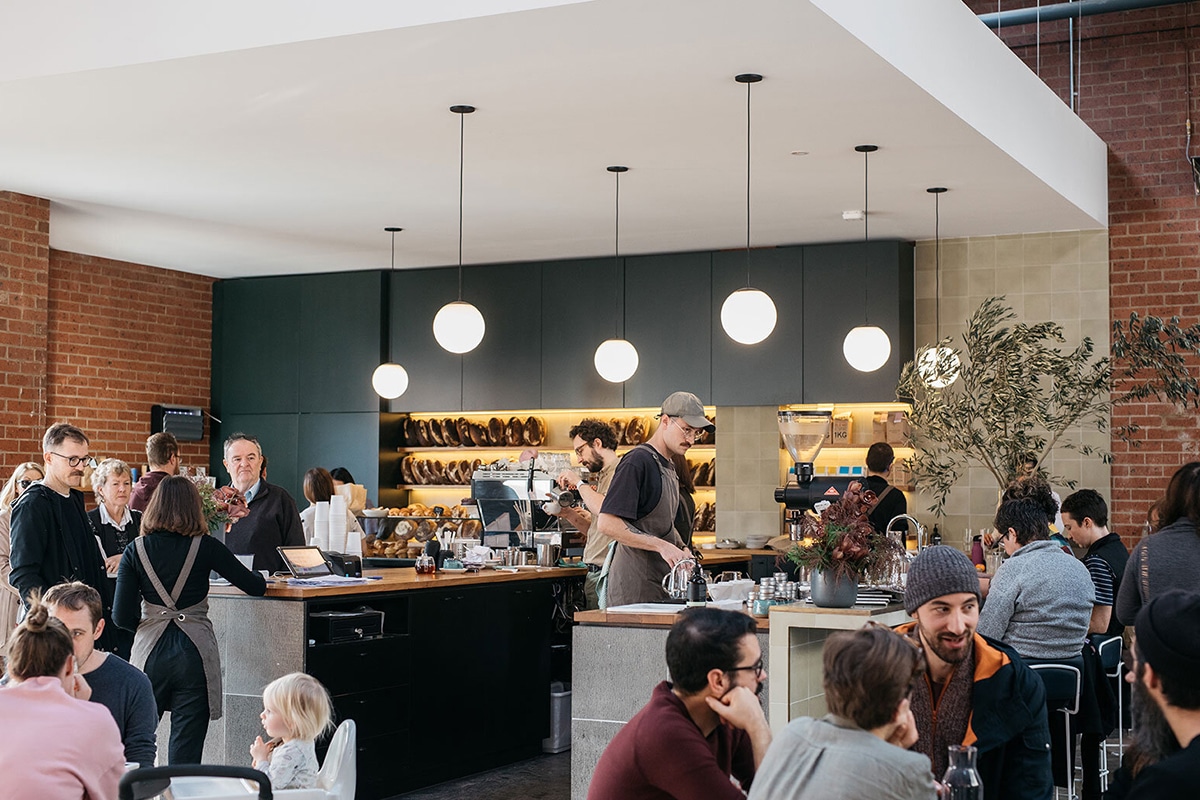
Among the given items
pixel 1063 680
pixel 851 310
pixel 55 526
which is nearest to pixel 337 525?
pixel 55 526

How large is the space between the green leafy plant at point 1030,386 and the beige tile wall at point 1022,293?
115 mm

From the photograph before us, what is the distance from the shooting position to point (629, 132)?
6.56 metres

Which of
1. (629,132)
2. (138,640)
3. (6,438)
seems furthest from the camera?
(6,438)

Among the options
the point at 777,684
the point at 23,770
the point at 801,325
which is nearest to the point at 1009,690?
the point at 777,684

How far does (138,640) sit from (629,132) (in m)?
3.16

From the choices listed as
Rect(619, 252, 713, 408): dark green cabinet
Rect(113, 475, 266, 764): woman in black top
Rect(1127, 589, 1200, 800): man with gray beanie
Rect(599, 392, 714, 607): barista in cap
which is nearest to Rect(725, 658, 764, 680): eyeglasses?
Rect(1127, 589, 1200, 800): man with gray beanie

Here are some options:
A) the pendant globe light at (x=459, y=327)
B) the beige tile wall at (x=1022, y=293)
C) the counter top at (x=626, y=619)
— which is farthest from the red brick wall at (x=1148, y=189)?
the counter top at (x=626, y=619)

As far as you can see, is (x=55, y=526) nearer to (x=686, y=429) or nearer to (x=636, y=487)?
(x=636, y=487)

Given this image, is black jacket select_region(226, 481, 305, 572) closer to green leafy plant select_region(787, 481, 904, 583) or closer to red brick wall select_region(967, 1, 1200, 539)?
green leafy plant select_region(787, 481, 904, 583)

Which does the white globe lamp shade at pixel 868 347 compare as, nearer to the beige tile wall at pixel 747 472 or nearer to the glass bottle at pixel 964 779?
the beige tile wall at pixel 747 472

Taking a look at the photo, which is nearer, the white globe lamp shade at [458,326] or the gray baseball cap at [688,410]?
the gray baseball cap at [688,410]

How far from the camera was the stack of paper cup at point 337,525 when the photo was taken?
7.39 m

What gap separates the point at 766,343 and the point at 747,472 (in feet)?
3.03

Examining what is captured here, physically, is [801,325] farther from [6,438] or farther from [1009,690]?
[1009,690]
